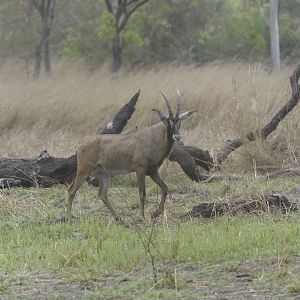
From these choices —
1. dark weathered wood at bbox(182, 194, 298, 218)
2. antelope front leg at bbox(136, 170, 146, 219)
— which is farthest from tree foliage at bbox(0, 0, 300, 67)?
dark weathered wood at bbox(182, 194, 298, 218)

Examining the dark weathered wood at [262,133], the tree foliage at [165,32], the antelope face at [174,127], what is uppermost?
the antelope face at [174,127]

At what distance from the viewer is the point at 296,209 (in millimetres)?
9922

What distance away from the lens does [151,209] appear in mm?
10859

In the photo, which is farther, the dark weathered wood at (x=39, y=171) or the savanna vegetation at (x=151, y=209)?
the dark weathered wood at (x=39, y=171)

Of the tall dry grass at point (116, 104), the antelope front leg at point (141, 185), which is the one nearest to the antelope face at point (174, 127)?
the antelope front leg at point (141, 185)

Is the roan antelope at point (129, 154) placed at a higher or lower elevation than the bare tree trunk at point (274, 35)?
higher

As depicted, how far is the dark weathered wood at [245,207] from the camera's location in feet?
31.8

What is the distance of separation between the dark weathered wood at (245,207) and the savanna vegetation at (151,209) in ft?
0.53

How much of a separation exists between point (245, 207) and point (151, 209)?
4.83ft

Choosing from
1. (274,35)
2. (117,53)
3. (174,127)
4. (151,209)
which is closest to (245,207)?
(174,127)

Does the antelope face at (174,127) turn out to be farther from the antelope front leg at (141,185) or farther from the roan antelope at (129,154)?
the antelope front leg at (141,185)

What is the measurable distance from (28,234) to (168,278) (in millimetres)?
2782

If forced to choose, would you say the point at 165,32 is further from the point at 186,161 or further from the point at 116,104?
the point at 186,161

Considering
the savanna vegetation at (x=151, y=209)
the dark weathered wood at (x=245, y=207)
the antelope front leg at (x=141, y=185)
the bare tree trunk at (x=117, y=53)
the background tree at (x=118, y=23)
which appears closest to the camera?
the savanna vegetation at (x=151, y=209)
